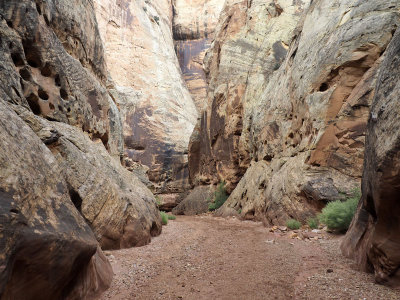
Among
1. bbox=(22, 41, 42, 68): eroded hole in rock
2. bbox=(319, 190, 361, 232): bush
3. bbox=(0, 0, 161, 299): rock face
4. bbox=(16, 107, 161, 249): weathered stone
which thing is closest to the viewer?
bbox=(0, 0, 161, 299): rock face

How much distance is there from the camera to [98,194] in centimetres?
596

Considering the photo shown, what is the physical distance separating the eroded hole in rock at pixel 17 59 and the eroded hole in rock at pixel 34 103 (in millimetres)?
746

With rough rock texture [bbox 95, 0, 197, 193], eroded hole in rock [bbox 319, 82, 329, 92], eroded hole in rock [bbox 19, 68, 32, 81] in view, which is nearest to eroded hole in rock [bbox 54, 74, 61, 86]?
eroded hole in rock [bbox 19, 68, 32, 81]

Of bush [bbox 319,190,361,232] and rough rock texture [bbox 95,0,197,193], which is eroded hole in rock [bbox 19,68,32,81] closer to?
bush [bbox 319,190,361,232]

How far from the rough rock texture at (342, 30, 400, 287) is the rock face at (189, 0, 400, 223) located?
4751 mm

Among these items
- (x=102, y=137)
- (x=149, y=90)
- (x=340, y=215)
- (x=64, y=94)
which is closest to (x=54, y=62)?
(x=64, y=94)

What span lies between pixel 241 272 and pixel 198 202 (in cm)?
1659

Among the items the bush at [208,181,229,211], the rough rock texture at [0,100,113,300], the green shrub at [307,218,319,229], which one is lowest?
the bush at [208,181,229,211]

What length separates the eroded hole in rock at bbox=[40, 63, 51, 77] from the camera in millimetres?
7410

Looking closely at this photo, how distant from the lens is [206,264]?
16.4 feet

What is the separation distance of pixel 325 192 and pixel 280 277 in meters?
5.15

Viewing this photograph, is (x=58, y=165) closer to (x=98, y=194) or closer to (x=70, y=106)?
(x=98, y=194)

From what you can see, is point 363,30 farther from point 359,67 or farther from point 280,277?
point 280,277

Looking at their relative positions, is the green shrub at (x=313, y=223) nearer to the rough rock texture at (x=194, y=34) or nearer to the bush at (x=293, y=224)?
the bush at (x=293, y=224)
